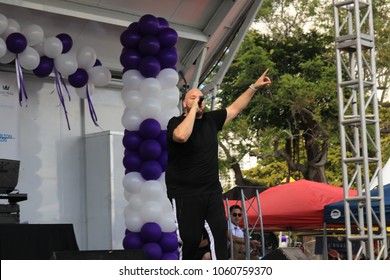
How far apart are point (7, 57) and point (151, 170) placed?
5.88ft

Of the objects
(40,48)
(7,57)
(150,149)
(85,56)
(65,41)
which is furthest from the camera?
(85,56)

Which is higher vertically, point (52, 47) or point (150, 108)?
point (52, 47)

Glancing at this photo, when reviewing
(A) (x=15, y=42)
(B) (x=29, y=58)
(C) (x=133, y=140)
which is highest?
(A) (x=15, y=42)

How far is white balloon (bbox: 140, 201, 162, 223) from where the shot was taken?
24.1ft

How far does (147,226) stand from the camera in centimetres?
732

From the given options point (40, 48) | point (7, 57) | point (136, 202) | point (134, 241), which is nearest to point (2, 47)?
point (7, 57)

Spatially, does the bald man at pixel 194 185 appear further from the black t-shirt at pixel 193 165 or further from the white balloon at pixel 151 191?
the white balloon at pixel 151 191

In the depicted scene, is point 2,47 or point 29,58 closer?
point 2,47

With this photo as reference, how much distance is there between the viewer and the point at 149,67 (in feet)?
24.7

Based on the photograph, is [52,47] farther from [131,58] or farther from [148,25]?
[148,25]

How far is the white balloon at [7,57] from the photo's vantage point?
24.8 ft

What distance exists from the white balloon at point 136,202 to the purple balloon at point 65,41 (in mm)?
1715
